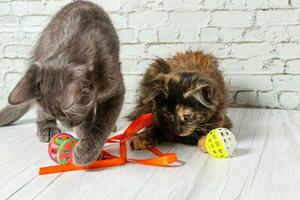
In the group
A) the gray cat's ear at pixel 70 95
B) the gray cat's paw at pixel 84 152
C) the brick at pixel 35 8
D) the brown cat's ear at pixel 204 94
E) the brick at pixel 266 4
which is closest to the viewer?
the gray cat's ear at pixel 70 95

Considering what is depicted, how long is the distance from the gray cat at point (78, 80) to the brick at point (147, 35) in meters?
0.59

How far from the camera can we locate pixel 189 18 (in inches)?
A: 90.3

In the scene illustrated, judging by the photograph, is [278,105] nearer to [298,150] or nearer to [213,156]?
[298,150]

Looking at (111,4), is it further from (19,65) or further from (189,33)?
(19,65)

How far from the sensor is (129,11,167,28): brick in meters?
2.33

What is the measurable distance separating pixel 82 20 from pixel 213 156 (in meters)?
0.72

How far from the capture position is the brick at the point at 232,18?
2.22m

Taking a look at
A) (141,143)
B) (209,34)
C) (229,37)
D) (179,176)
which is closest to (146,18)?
(209,34)

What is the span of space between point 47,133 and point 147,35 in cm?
84

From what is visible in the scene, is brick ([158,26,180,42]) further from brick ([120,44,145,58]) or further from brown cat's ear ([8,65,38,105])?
brown cat's ear ([8,65,38,105])

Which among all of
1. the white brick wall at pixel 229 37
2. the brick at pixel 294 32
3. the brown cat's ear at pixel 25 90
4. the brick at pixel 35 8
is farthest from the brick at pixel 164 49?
the brown cat's ear at pixel 25 90

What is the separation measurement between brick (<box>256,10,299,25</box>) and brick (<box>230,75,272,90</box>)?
0.29 m

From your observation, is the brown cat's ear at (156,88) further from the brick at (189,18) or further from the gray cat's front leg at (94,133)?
the brick at (189,18)

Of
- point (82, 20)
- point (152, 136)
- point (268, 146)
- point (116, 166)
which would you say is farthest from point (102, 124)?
point (268, 146)
